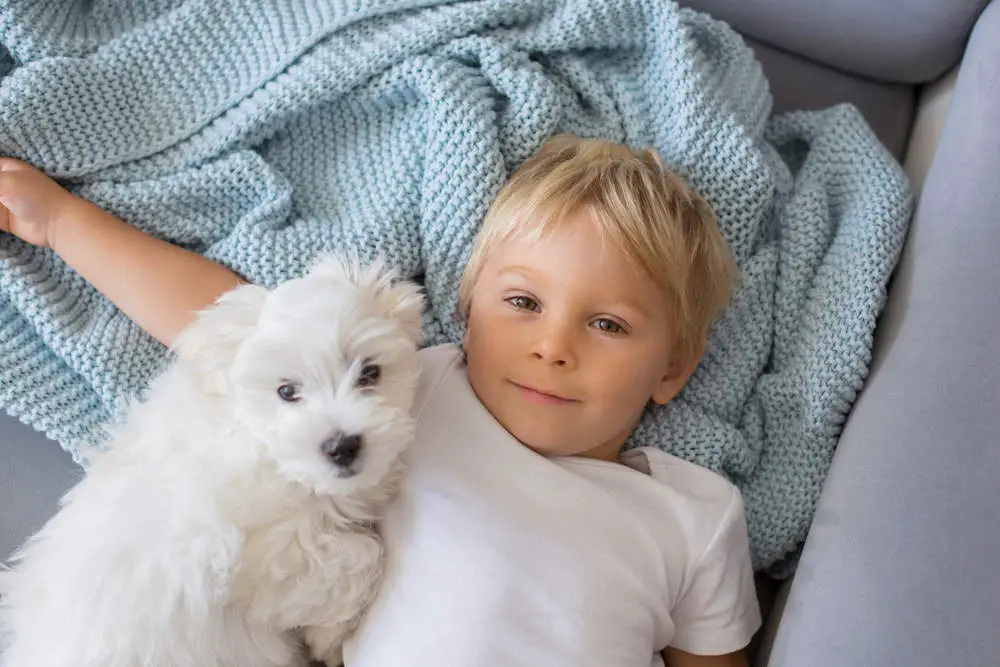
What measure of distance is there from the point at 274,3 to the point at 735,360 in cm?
93

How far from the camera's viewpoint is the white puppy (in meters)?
0.86

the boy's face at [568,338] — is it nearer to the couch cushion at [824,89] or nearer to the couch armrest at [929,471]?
the couch armrest at [929,471]

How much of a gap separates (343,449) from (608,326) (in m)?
0.40

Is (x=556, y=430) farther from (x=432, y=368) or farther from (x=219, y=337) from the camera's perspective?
(x=219, y=337)

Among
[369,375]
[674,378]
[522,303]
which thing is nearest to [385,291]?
[369,375]

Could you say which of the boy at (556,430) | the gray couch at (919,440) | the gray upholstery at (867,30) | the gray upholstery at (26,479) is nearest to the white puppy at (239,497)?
the boy at (556,430)

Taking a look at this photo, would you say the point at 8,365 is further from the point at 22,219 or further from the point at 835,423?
the point at 835,423

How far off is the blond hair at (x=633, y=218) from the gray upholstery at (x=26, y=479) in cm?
65

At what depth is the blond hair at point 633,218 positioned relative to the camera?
42.4 inches

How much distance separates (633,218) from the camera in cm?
107

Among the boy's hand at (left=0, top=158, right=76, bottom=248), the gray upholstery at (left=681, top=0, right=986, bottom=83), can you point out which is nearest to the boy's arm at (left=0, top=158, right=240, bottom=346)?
the boy's hand at (left=0, top=158, right=76, bottom=248)

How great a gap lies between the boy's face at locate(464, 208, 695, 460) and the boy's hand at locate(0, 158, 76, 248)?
657 millimetres

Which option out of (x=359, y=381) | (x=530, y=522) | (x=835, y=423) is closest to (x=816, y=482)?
(x=835, y=423)

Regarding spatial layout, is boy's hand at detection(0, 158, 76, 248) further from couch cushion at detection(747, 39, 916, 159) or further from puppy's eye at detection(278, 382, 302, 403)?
couch cushion at detection(747, 39, 916, 159)
